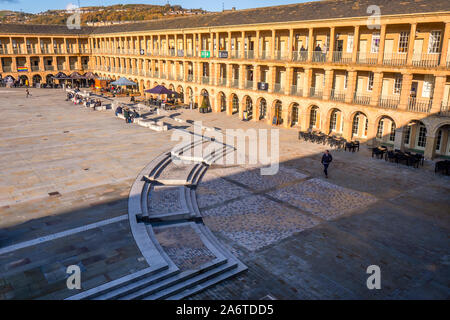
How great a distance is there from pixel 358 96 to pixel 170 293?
23731 mm

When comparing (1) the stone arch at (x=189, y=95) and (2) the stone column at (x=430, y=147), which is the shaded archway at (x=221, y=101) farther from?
(2) the stone column at (x=430, y=147)

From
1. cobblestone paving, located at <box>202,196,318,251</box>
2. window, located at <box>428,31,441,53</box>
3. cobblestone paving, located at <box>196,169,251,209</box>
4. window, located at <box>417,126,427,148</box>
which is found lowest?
cobblestone paving, located at <box>202,196,318,251</box>

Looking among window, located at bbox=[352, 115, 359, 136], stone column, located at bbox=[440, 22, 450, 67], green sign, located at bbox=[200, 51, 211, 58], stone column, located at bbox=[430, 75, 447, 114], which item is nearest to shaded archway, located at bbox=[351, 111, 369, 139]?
window, located at bbox=[352, 115, 359, 136]

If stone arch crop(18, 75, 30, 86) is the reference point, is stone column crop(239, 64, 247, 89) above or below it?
above

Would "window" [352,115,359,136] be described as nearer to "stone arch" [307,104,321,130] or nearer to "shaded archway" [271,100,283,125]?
"stone arch" [307,104,321,130]

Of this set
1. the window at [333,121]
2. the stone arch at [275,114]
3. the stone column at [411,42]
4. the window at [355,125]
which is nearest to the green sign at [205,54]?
the stone arch at [275,114]

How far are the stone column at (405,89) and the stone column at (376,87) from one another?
1.74 m

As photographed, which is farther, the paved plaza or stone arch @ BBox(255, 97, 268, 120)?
stone arch @ BBox(255, 97, 268, 120)

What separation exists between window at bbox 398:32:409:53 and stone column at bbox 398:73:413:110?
8.54ft

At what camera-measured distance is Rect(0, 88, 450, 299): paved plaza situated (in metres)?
11.0

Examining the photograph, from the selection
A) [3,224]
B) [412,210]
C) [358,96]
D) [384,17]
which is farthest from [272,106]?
[3,224]

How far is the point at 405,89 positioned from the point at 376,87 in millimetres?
2126

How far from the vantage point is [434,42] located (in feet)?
79.5

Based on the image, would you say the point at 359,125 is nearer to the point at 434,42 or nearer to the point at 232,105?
the point at 434,42
